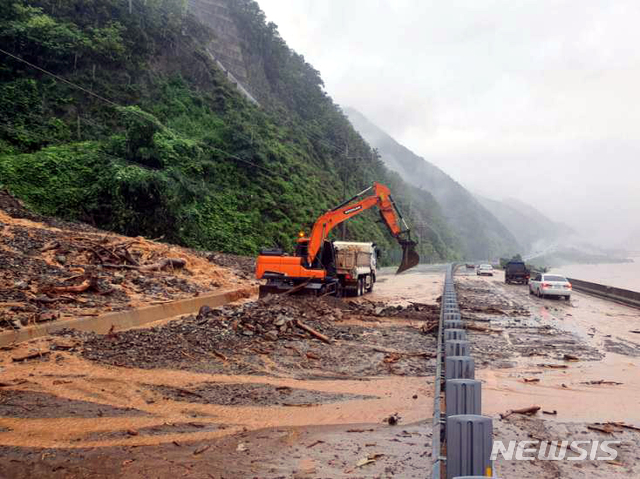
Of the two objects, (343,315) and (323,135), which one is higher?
(323,135)

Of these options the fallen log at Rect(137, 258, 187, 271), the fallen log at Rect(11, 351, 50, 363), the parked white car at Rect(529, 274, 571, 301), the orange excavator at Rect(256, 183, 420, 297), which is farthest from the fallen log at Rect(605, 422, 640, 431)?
the parked white car at Rect(529, 274, 571, 301)

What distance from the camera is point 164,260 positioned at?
64.1 ft

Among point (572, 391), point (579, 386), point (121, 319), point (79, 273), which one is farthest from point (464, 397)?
point (79, 273)

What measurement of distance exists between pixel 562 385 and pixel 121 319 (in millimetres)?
9065

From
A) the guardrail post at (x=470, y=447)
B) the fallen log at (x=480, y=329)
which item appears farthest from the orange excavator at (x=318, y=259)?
the guardrail post at (x=470, y=447)

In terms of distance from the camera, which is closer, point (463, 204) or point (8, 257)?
point (8, 257)

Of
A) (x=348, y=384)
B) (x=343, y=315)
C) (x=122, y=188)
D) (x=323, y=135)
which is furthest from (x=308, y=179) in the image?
(x=348, y=384)

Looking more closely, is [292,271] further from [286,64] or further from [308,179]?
[286,64]

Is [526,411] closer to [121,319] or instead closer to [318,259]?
[121,319]

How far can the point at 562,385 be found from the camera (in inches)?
334

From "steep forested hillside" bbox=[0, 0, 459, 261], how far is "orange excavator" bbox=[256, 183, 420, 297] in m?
11.6

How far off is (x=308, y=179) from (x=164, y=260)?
1354 inches

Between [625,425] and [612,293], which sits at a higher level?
[625,425]

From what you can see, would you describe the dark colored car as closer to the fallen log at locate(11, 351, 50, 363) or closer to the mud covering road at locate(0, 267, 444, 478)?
the mud covering road at locate(0, 267, 444, 478)
